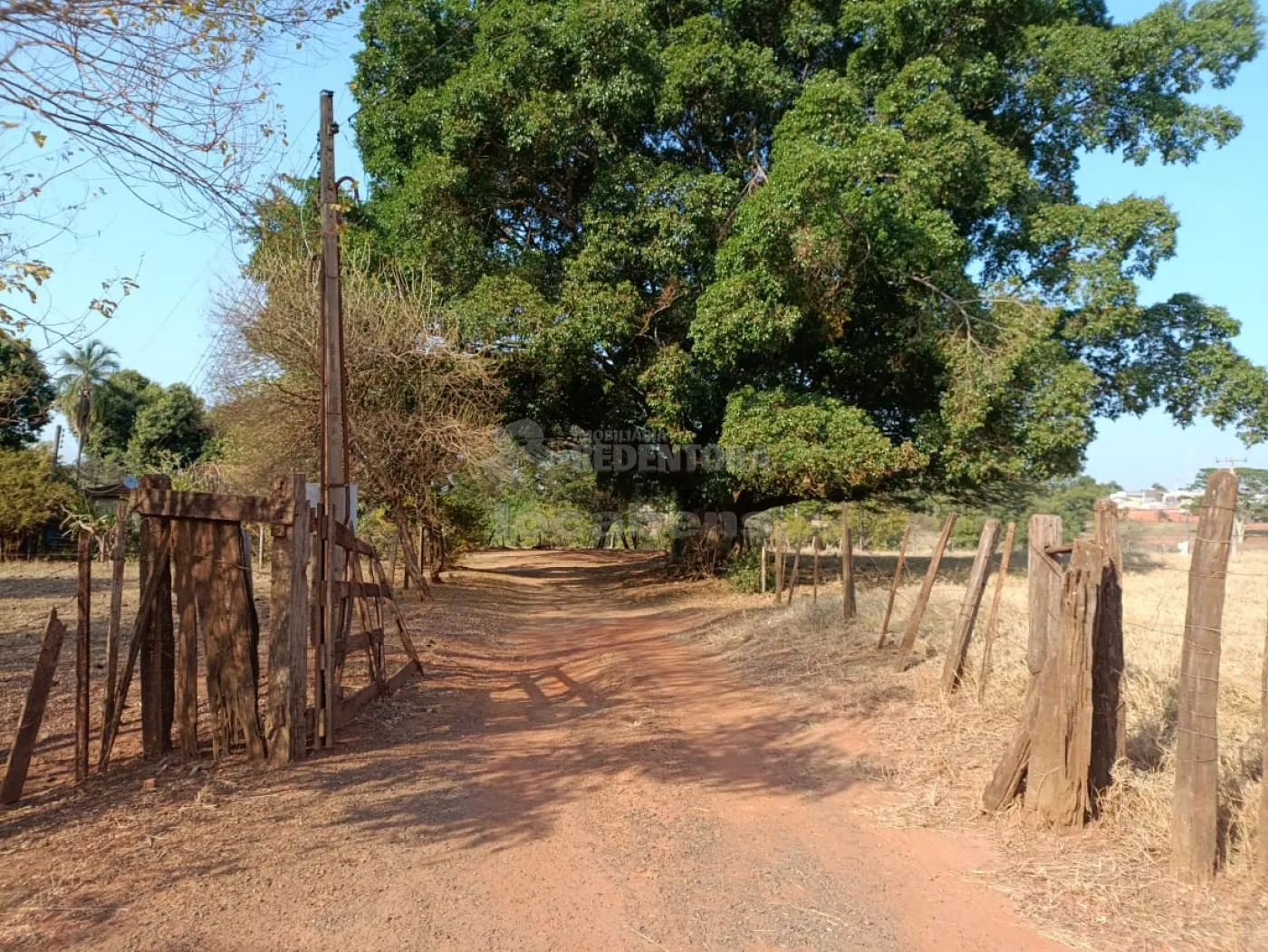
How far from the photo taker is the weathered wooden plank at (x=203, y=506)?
18.6 ft

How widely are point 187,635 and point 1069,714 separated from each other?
5532 mm

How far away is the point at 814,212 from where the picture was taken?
13516 mm

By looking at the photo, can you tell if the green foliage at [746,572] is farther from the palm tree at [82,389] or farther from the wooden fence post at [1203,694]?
the palm tree at [82,389]

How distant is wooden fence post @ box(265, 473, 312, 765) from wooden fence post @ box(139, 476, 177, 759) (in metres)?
0.68

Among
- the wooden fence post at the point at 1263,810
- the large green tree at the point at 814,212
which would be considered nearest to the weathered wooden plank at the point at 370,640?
the wooden fence post at the point at 1263,810

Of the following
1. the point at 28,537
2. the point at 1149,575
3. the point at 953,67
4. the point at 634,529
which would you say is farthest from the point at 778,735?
the point at 634,529

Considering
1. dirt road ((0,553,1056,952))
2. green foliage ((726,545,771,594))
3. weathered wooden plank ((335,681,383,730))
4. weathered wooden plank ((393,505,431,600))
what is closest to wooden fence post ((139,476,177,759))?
dirt road ((0,553,1056,952))

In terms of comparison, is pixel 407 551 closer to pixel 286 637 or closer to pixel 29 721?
pixel 286 637

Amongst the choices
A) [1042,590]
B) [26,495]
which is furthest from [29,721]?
[26,495]

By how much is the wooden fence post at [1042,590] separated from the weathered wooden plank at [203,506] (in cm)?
499

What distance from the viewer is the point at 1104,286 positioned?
51.3 feet

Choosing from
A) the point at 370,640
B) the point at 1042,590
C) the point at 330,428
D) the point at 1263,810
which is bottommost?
the point at 1263,810

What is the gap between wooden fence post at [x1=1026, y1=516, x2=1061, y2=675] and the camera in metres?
5.43

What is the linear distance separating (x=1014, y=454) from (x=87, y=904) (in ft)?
51.0
